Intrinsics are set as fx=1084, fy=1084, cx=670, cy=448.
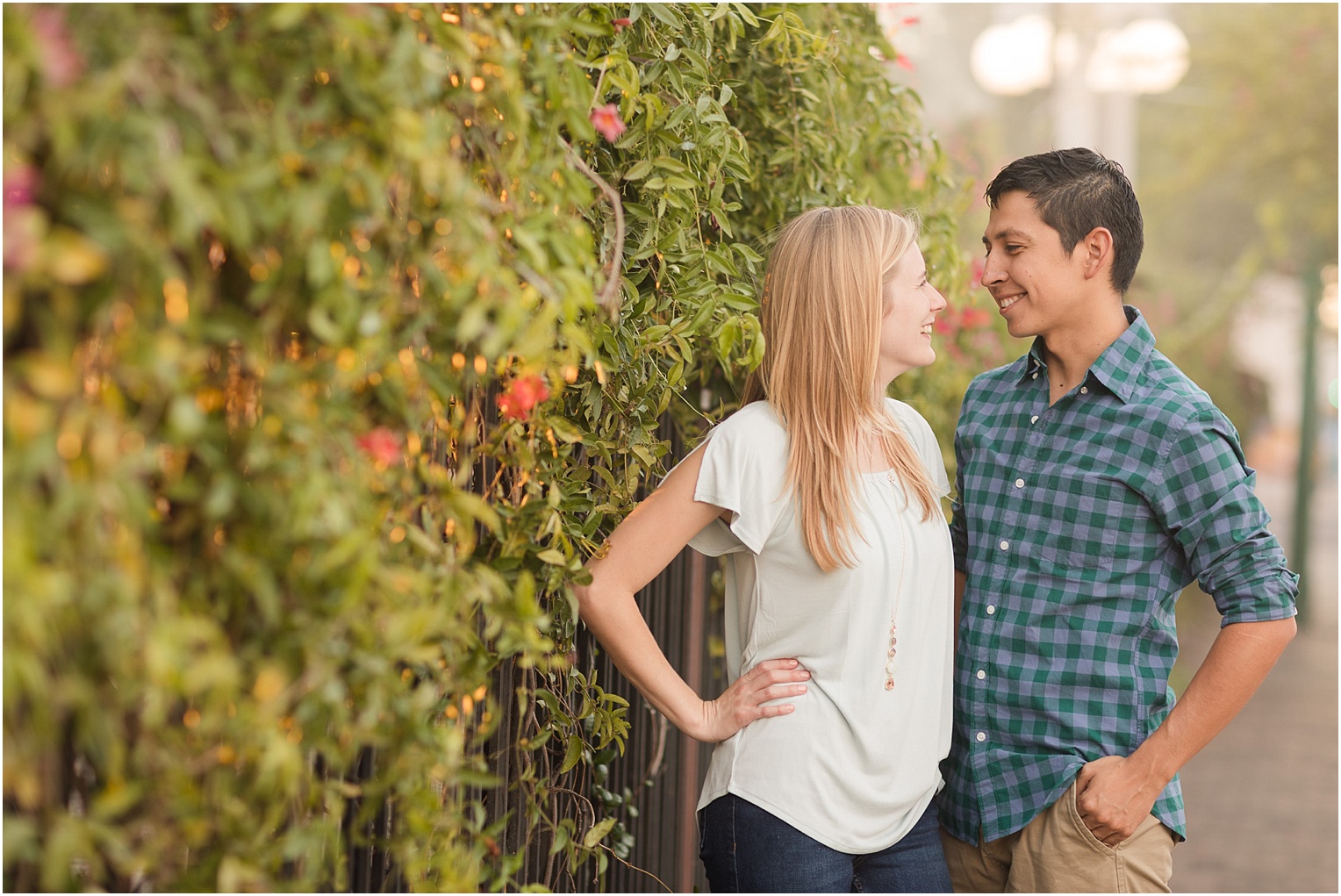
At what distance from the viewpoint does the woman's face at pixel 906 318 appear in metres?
2.08

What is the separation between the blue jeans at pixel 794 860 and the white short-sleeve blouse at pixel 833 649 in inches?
1.2

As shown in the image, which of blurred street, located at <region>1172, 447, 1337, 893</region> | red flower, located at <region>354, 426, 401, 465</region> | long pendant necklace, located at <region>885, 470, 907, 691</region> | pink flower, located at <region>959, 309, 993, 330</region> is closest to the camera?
red flower, located at <region>354, 426, 401, 465</region>

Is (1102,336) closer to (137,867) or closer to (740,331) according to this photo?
(740,331)

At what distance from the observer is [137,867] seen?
960 mm

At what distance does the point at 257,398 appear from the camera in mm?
993

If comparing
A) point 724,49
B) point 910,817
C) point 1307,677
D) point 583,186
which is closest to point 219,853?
point 583,186

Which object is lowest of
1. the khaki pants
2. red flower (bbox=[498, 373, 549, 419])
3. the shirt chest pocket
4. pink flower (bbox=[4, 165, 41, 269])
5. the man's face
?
the khaki pants

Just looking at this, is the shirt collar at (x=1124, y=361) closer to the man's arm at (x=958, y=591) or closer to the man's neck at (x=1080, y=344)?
the man's neck at (x=1080, y=344)

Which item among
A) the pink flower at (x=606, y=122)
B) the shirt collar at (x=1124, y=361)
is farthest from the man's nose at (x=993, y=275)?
the pink flower at (x=606, y=122)

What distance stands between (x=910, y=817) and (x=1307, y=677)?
882cm

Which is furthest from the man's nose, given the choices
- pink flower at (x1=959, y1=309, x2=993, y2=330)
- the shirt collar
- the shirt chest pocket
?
pink flower at (x1=959, y1=309, x2=993, y2=330)

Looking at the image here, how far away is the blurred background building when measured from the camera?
5914 mm

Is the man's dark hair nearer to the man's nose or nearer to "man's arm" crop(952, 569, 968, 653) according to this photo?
the man's nose

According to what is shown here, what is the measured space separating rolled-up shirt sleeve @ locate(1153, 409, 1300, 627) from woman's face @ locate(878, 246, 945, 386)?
51 centimetres
